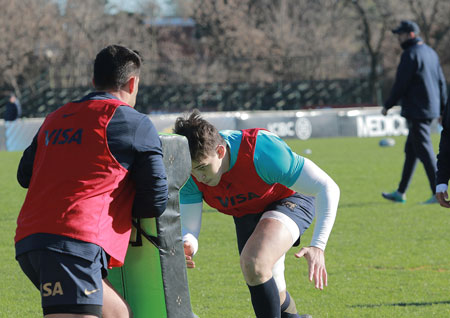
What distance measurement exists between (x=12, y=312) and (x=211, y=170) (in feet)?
6.82

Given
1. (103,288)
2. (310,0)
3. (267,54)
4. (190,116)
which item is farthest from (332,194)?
(310,0)

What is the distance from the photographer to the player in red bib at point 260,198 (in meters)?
3.97

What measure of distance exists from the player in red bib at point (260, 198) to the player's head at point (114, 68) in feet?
2.32

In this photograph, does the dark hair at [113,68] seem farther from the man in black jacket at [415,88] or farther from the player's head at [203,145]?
the man in black jacket at [415,88]

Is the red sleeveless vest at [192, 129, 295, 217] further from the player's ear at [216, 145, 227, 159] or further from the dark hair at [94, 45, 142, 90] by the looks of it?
the dark hair at [94, 45, 142, 90]

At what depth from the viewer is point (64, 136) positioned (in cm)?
314

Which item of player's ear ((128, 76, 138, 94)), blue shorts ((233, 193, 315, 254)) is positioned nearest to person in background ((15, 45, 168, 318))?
player's ear ((128, 76, 138, 94))

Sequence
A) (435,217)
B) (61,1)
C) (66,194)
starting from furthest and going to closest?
1. (61,1)
2. (435,217)
3. (66,194)

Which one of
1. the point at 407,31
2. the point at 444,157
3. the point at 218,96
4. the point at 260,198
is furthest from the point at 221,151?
the point at 218,96

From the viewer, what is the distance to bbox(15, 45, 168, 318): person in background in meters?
3.04

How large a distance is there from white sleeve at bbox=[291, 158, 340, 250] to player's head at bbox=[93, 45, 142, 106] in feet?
3.91

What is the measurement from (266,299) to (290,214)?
574 mm

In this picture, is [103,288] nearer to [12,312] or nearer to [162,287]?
[162,287]

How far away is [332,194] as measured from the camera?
4008 mm
